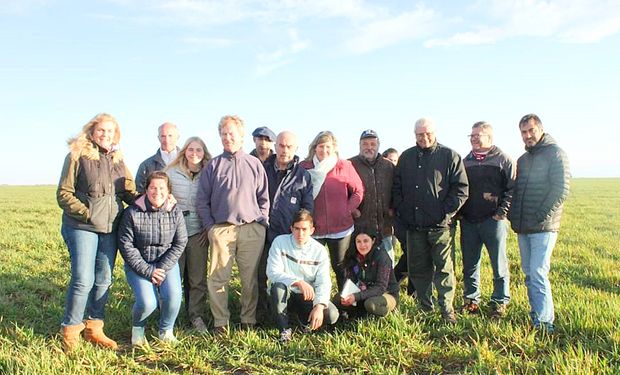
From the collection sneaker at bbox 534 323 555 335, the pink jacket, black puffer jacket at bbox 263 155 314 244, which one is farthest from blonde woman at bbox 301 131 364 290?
sneaker at bbox 534 323 555 335

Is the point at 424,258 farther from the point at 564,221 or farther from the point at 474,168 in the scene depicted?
the point at 564,221

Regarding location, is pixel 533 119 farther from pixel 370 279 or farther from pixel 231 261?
pixel 231 261

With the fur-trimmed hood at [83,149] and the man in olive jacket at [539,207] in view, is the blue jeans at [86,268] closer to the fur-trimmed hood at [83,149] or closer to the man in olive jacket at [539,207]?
the fur-trimmed hood at [83,149]

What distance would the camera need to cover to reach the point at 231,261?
5480 mm

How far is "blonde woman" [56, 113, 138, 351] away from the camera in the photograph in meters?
Result: 4.76

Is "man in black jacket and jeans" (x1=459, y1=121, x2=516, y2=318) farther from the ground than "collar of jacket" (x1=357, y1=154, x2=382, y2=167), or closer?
closer

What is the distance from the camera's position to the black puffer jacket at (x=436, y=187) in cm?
552

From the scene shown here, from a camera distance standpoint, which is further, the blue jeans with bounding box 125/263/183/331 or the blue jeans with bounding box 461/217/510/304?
the blue jeans with bounding box 461/217/510/304

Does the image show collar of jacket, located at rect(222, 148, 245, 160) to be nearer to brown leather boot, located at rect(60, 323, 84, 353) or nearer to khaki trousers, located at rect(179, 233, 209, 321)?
khaki trousers, located at rect(179, 233, 209, 321)

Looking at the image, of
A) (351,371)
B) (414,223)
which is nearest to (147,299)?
(351,371)

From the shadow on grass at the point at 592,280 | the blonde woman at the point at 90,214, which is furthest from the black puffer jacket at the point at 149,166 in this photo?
the shadow on grass at the point at 592,280

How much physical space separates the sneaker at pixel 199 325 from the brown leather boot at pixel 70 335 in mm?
1226

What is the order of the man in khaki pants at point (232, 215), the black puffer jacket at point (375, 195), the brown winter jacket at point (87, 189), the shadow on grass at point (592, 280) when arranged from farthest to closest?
the shadow on grass at point (592, 280) < the black puffer jacket at point (375, 195) < the man in khaki pants at point (232, 215) < the brown winter jacket at point (87, 189)

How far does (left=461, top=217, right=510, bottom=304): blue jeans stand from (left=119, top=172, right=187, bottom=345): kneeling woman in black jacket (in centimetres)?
370
